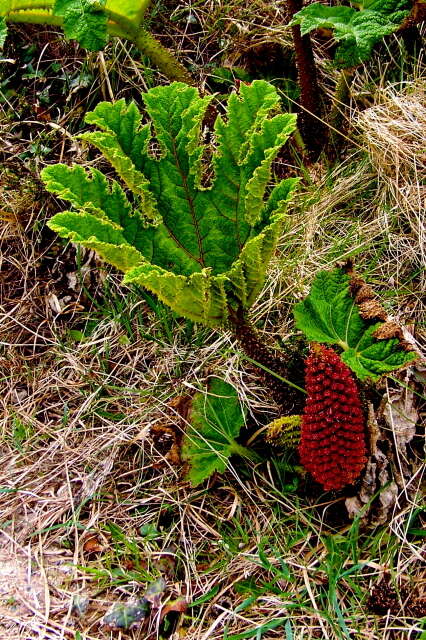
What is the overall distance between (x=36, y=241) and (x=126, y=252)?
1.32m

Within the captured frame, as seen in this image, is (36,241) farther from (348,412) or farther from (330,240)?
(348,412)

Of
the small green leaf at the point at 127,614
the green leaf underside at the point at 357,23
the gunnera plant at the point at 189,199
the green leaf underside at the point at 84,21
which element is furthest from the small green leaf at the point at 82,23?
the small green leaf at the point at 127,614

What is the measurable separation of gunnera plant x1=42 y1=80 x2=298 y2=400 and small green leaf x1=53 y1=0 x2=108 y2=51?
43cm

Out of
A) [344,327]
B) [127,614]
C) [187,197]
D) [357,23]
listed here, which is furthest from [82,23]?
[127,614]

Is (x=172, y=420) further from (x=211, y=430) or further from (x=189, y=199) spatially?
(x=189, y=199)

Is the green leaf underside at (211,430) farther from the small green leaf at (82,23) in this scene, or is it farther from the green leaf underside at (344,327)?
the small green leaf at (82,23)

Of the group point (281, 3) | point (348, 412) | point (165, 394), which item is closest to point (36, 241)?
point (165, 394)

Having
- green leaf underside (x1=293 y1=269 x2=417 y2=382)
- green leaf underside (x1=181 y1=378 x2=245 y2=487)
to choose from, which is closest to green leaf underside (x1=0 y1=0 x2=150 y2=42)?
green leaf underside (x1=293 y1=269 x2=417 y2=382)

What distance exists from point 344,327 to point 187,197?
0.59 m

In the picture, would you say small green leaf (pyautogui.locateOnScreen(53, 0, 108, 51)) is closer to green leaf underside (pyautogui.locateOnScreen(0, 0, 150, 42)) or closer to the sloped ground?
green leaf underside (pyautogui.locateOnScreen(0, 0, 150, 42))

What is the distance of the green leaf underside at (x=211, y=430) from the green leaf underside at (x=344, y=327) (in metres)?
0.41

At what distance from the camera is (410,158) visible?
8.73 feet

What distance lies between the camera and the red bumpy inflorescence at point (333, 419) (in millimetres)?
1932

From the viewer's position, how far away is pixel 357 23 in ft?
7.82
